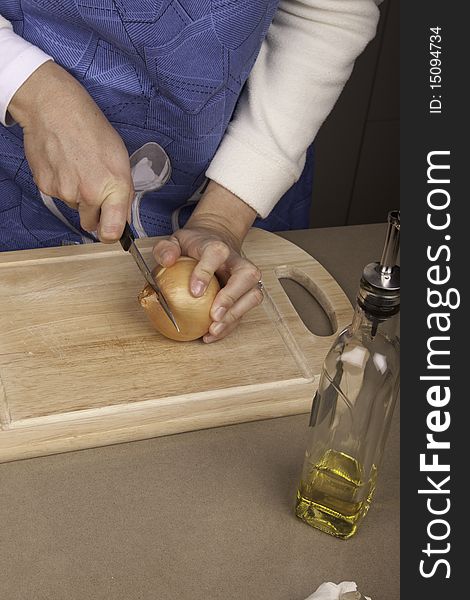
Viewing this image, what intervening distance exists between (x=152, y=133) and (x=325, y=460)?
528 millimetres

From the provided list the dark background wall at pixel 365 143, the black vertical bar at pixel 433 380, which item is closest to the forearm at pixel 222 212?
the black vertical bar at pixel 433 380

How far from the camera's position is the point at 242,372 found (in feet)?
3.41

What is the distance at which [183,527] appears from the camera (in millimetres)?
846

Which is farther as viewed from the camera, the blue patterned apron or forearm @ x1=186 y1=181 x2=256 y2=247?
forearm @ x1=186 y1=181 x2=256 y2=247

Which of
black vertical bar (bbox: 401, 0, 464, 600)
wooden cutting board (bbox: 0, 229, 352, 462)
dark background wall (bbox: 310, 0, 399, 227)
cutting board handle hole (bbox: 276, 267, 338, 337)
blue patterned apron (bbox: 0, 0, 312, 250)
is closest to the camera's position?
black vertical bar (bbox: 401, 0, 464, 600)

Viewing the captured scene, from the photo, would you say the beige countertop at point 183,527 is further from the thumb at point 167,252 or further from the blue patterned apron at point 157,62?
the blue patterned apron at point 157,62

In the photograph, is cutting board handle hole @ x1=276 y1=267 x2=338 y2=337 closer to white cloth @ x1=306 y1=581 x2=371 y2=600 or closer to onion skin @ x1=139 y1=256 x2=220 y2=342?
onion skin @ x1=139 y1=256 x2=220 y2=342

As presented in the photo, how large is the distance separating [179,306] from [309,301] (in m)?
0.23

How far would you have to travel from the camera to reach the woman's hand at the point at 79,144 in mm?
1030

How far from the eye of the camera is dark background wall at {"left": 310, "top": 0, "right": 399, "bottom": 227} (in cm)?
204

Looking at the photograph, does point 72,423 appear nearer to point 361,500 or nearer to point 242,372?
point 242,372

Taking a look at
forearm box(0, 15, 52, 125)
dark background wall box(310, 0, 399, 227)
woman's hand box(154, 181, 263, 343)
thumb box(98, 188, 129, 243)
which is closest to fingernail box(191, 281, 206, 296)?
woman's hand box(154, 181, 263, 343)

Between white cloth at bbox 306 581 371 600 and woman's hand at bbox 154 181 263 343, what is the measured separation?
381 mm

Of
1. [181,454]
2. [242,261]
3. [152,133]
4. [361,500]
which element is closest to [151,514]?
[181,454]
